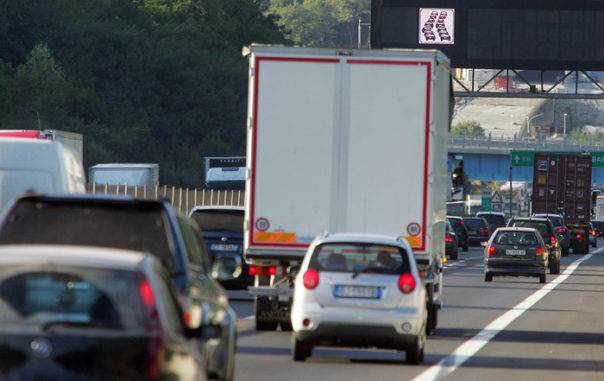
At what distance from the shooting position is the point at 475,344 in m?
23.0

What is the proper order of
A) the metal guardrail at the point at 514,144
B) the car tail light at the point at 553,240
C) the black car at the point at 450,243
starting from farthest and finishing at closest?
1. the metal guardrail at the point at 514,144
2. the black car at the point at 450,243
3. the car tail light at the point at 553,240

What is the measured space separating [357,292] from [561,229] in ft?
165

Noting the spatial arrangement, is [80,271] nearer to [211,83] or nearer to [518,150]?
[211,83]

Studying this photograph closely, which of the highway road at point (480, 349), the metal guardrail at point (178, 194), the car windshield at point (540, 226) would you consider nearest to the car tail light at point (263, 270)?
the highway road at point (480, 349)

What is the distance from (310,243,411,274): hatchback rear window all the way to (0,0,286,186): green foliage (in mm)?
68138

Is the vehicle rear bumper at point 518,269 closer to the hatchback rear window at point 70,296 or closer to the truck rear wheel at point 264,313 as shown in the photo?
the truck rear wheel at point 264,313

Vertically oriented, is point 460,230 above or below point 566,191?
below

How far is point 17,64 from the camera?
100 m

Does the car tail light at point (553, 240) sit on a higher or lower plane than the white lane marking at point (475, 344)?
higher

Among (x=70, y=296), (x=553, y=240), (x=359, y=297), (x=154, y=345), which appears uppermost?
(x=70, y=296)

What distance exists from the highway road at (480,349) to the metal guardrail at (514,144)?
91869 mm

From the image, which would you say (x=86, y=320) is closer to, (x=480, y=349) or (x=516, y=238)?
(x=480, y=349)

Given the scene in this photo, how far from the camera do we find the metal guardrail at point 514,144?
130000 millimetres

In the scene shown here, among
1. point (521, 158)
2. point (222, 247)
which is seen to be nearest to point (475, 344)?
point (222, 247)
